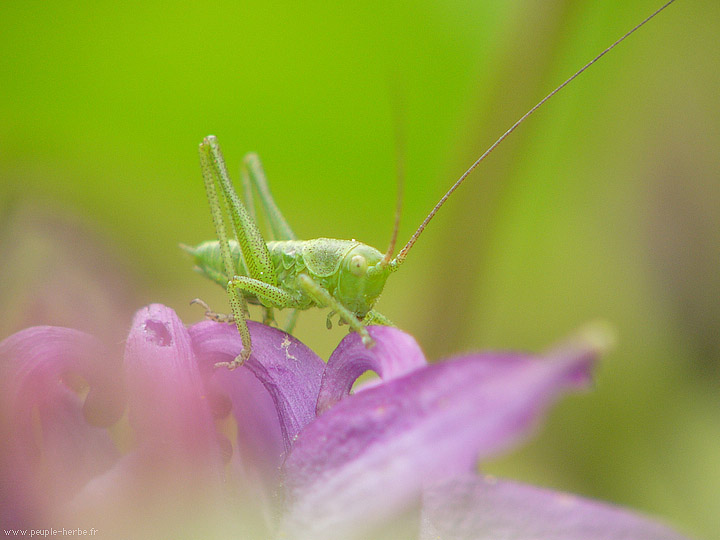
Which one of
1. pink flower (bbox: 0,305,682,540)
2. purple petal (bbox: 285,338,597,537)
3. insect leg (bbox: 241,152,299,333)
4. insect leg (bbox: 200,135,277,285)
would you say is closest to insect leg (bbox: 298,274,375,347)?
insect leg (bbox: 200,135,277,285)

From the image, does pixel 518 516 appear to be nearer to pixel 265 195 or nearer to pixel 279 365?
pixel 279 365

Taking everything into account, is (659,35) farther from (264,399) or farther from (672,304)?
(264,399)

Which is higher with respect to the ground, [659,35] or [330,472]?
[659,35]

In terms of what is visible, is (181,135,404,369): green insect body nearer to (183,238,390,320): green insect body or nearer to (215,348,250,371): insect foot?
(183,238,390,320): green insect body

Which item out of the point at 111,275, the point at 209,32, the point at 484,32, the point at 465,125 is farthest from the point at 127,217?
the point at 484,32

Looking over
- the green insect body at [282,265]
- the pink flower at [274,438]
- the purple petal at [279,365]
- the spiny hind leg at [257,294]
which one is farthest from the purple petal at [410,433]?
the green insect body at [282,265]

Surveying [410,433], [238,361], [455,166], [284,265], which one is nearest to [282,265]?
[284,265]
